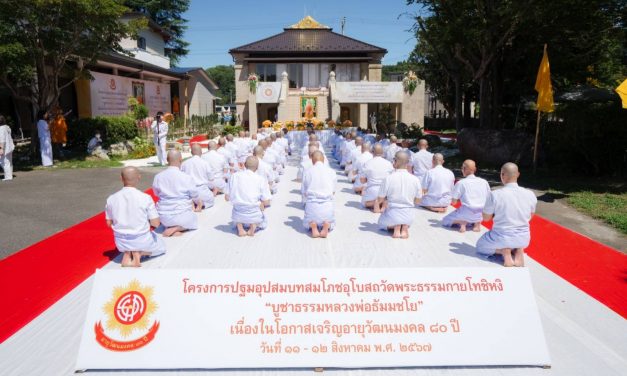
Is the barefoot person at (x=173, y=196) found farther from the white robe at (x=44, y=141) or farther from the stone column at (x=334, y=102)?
the stone column at (x=334, y=102)

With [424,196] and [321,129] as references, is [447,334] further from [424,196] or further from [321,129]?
[321,129]

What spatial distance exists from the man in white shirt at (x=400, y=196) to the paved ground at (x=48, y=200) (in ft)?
19.3

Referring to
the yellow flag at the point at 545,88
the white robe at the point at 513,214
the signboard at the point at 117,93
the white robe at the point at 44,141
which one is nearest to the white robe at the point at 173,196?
the white robe at the point at 513,214

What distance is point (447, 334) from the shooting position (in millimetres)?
3324

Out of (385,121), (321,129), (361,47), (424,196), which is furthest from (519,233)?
(361,47)

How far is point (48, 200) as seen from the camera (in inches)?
387

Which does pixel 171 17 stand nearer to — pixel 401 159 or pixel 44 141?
pixel 44 141

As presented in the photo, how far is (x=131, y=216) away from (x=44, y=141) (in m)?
12.1

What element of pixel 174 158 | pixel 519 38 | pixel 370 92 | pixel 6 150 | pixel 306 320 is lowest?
pixel 306 320

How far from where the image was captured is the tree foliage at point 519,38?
44.3ft

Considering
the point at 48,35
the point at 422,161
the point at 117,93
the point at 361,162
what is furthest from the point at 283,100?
the point at 422,161

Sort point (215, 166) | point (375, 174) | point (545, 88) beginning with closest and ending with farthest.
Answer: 1. point (375, 174)
2. point (215, 166)
3. point (545, 88)

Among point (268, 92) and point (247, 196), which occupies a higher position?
point (268, 92)

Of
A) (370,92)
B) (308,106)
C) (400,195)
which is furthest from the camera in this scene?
(308,106)
